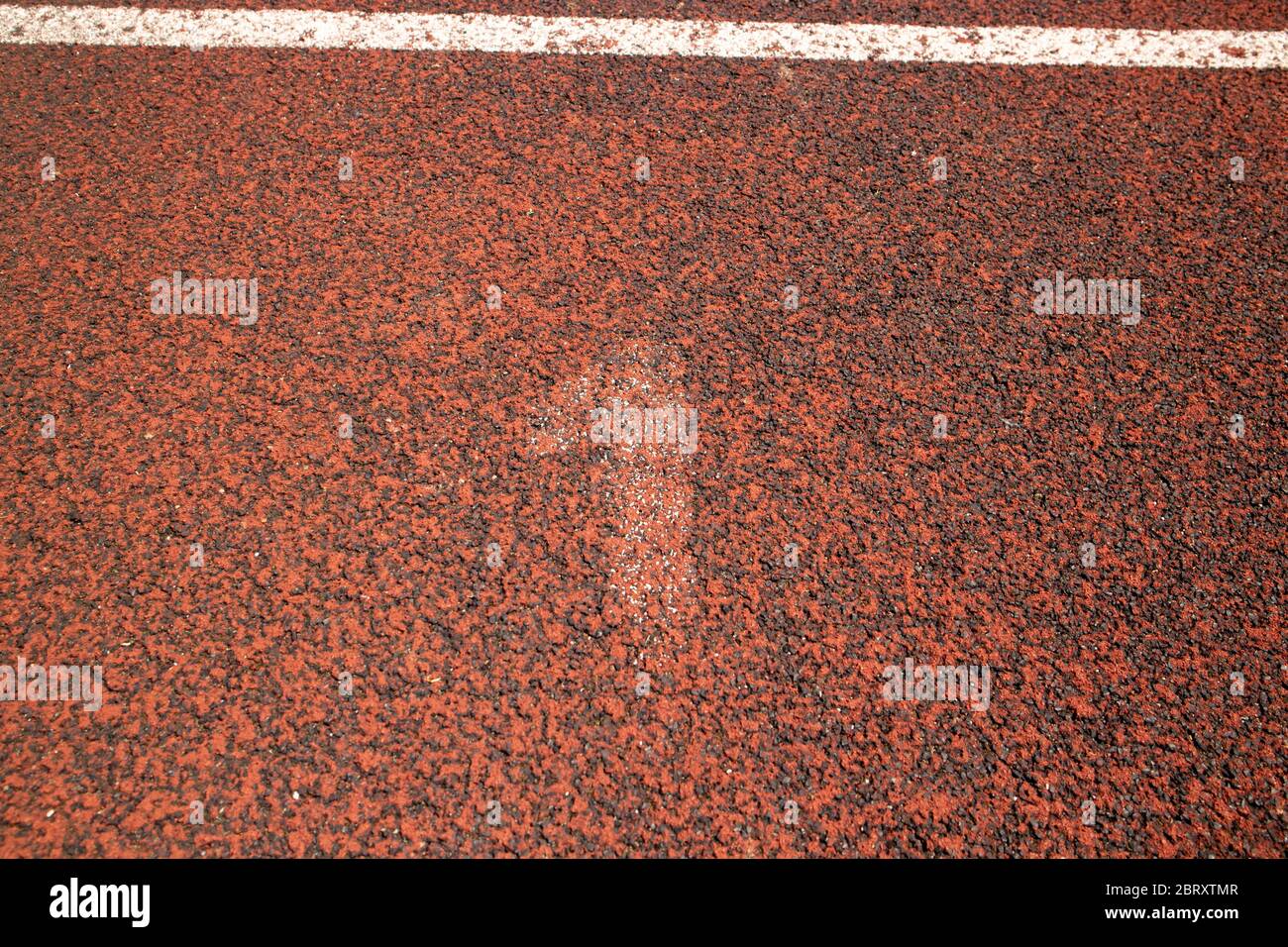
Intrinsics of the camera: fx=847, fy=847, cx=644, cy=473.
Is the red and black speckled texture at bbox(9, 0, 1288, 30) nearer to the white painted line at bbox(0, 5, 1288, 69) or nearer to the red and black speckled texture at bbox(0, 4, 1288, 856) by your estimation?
the white painted line at bbox(0, 5, 1288, 69)

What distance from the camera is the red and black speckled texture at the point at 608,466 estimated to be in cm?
155

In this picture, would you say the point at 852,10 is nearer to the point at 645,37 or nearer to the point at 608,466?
the point at 645,37

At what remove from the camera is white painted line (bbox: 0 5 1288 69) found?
276cm

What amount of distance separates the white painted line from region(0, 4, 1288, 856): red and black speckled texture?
0.10 m

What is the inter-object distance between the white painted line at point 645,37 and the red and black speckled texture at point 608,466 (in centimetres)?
10

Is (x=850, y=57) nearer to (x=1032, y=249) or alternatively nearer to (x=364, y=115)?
(x=1032, y=249)

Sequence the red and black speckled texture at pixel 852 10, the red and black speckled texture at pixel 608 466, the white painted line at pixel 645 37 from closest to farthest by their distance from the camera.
A: the red and black speckled texture at pixel 608 466 < the white painted line at pixel 645 37 < the red and black speckled texture at pixel 852 10

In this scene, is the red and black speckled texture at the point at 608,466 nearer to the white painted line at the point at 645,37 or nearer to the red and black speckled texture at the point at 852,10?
the white painted line at the point at 645,37

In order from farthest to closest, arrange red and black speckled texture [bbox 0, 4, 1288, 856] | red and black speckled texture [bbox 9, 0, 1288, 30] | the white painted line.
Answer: red and black speckled texture [bbox 9, 0, 1288, 30]
the white painted line
red and black speckled texture [bbox 0, 4, 1288, 856]

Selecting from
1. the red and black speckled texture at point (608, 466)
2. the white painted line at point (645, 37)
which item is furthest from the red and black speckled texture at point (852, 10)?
the red and black speckled texture at point (608, 466)

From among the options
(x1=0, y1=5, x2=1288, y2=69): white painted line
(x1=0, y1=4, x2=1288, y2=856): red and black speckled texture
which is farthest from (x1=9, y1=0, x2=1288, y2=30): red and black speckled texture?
(x1=0, y1=4, x2=1288, y2=856): red and black speckled texture

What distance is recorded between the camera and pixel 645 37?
2.80 meters

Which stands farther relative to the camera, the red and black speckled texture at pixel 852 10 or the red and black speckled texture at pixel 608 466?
the red and black speckled texture at pixel 852 10

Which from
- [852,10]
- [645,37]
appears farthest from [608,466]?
[852,10]
